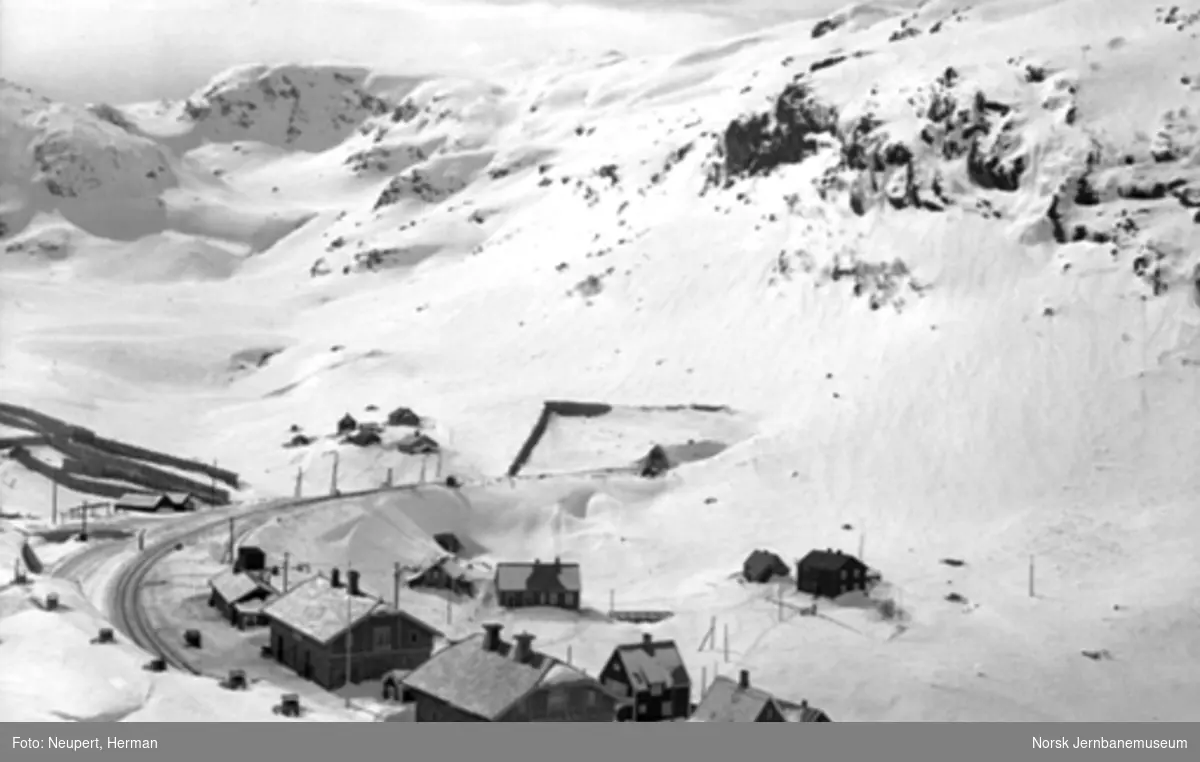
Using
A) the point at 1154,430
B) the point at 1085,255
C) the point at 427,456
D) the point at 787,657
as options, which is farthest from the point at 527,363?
the point at 787,657

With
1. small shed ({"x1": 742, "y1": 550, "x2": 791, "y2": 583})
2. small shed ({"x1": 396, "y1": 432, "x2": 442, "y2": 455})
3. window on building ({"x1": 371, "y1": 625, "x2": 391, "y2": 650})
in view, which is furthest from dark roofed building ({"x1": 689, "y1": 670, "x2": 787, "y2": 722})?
small shed ({"x1": 396, "y1": 432, "x2": 442, "y2": 455})

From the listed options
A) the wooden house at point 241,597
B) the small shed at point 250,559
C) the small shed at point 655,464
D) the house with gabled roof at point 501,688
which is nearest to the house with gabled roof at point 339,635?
the wooden house at point 241,597

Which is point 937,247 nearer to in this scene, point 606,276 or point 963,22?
point 606,276

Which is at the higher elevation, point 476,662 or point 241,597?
point 476,662

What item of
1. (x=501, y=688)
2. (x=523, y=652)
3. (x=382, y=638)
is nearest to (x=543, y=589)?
(x=382, y=638)

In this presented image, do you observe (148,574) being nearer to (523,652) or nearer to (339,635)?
(339,635)

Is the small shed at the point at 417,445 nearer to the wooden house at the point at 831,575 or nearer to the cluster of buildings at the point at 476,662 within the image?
the cluster of buildings at the point at 476,662
